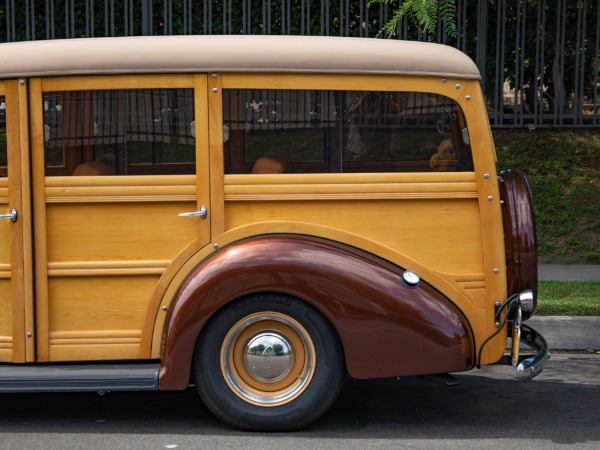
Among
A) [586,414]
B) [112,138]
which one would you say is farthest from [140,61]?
[586,414]

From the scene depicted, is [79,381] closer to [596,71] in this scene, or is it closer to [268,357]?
[268,357]

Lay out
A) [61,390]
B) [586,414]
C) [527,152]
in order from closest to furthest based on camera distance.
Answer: [61,390], [586,414], [527,152]

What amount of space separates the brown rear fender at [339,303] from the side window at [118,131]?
61 centimetres

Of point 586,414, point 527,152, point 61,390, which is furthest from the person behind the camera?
point 527,152

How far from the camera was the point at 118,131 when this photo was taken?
554cm

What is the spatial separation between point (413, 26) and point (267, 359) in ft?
24.3

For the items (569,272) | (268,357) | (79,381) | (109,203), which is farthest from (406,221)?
(569,272)

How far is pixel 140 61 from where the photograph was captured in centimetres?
549

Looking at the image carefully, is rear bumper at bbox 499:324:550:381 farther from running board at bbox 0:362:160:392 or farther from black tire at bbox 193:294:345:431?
running board at bbox 0:362:160:392

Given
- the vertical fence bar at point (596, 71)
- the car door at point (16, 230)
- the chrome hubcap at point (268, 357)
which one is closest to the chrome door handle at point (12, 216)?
the car door at point (16, 230)

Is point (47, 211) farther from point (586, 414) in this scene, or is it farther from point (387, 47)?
point (586, 414)

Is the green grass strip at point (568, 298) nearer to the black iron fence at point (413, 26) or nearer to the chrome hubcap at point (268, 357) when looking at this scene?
the chrome hubcap at point (268, 357)

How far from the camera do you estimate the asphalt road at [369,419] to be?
17.6 ft

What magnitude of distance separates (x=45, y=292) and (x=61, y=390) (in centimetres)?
53
